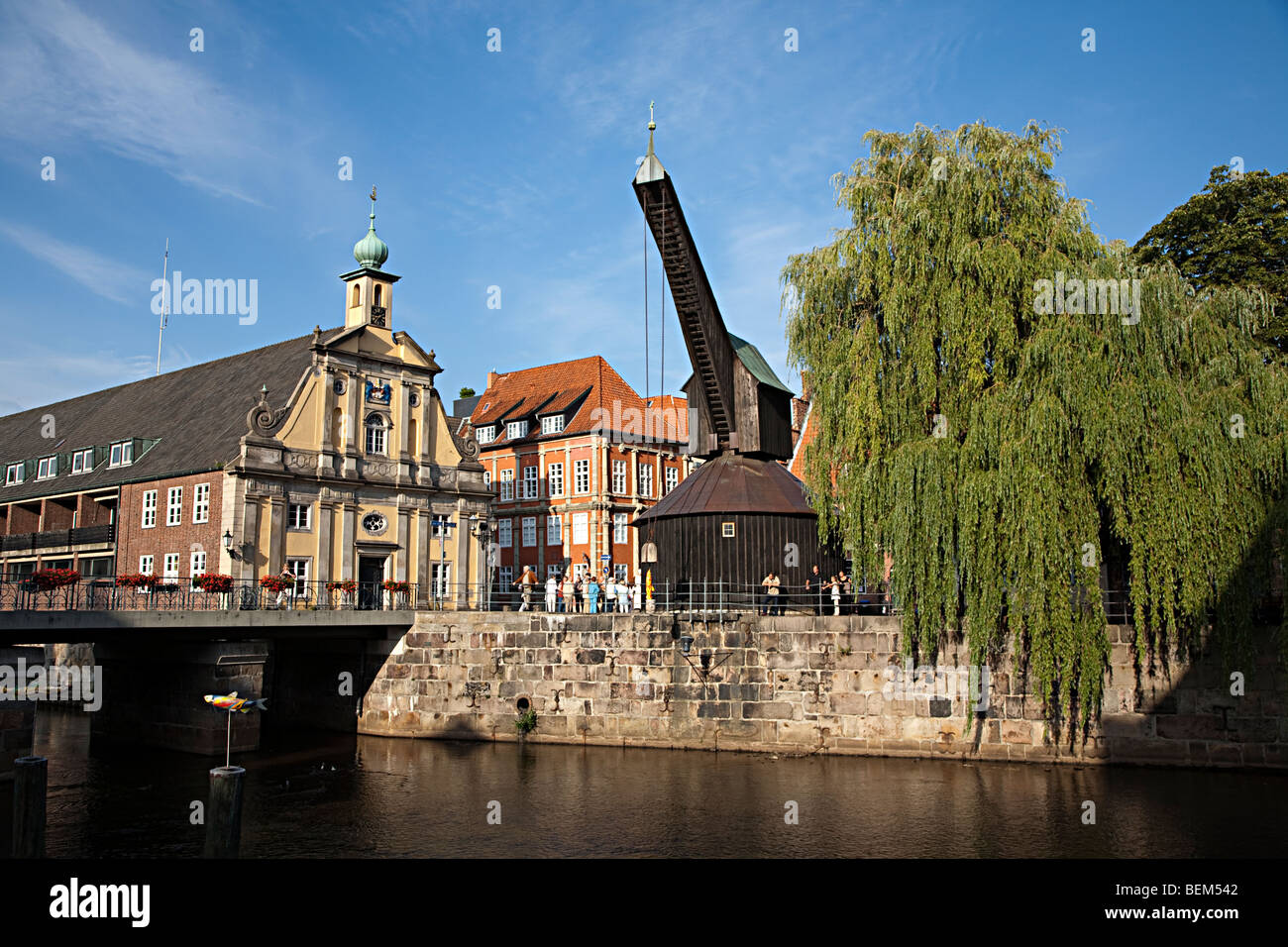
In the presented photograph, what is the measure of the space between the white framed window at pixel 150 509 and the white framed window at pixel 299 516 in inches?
238

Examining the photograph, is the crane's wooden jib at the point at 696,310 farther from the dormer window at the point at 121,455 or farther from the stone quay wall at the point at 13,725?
the dormer window at the point at 121,455

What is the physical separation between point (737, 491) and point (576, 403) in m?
21.6

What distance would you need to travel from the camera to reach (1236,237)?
26953mm

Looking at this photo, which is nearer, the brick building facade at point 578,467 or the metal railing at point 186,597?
the metal railing at point 186,597

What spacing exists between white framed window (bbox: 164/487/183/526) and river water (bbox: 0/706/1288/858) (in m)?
11.8

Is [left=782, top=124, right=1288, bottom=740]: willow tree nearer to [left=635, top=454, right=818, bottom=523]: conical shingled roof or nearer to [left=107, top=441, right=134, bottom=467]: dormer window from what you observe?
[left=635, top=454, right=818, bottom=523]: conical shingled roof

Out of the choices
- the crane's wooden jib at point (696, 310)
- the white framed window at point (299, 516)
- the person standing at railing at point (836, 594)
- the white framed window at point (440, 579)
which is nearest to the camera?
the person standing at railing at point (836, 594)

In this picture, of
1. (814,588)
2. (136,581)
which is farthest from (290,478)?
(814,588)

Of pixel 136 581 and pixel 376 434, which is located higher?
pixel 376 434

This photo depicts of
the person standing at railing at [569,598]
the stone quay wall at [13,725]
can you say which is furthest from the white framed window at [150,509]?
the person standing at railing at [569,598]

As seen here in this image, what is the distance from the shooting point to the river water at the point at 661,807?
47.9 ft

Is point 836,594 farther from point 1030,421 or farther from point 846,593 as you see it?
point 1030,421

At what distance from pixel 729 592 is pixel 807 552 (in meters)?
2.86
